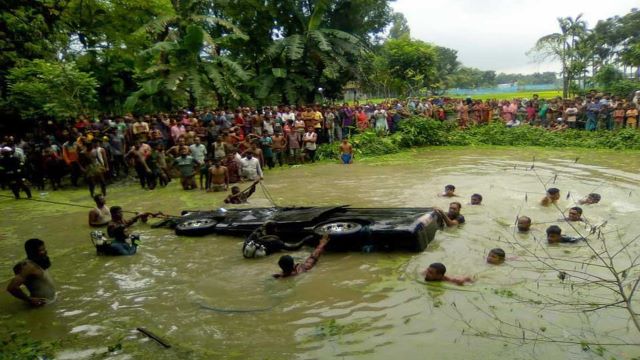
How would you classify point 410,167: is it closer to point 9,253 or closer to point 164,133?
point 164,133

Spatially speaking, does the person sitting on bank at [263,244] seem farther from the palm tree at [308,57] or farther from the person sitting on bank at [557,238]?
the palm tree at [308,57]

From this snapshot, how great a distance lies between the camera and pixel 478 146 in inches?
893

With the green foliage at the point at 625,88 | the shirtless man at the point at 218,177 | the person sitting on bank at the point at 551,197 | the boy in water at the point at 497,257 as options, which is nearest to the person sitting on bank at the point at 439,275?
the boy in water at the point at 497,257

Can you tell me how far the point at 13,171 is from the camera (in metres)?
14.8

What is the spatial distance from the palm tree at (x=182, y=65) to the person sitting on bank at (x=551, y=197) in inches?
502

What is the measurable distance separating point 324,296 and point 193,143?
10714mm

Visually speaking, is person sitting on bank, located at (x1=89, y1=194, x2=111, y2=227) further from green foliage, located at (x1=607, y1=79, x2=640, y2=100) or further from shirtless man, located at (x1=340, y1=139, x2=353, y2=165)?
green foliage, located at (x1=607, y1=79, x2=640, y2=100)

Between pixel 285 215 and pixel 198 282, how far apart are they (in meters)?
2.53

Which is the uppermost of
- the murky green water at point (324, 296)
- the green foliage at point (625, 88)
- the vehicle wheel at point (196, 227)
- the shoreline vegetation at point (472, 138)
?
the green foliage at point (625, 88)

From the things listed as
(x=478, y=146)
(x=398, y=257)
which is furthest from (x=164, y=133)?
(x=478, y=146)

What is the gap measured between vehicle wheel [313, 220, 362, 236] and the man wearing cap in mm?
10843

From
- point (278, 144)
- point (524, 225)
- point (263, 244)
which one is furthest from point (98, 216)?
point (524, 225)

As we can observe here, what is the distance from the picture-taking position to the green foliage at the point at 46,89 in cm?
1681

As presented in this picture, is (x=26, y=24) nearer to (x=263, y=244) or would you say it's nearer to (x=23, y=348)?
(x=23, y=348)
